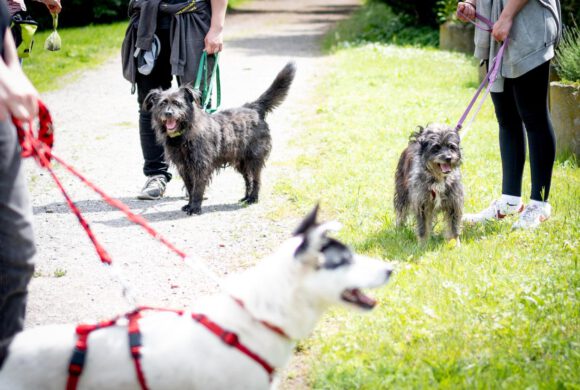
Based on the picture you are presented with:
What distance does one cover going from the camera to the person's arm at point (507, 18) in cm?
477

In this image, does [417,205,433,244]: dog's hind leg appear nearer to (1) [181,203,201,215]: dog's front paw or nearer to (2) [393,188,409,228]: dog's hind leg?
(2) [393,188,409,228]: dog's hind leg

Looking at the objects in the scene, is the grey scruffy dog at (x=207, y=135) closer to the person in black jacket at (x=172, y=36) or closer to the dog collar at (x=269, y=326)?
the person in black jacket at (x=172, y=36)

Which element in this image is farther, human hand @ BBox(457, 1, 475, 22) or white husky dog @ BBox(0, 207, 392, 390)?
human hand @ BBox(457, 1, 475, 22)

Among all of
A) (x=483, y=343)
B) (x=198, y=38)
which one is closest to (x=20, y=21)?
(x=198, y=38)

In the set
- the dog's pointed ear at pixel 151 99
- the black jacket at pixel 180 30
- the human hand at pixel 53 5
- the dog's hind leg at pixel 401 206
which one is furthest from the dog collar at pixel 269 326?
the black jacket at pixel 180 30

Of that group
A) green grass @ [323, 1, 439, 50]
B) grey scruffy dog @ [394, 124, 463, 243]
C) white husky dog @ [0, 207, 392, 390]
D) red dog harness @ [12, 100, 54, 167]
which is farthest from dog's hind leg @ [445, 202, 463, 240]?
green grass @ [323, 1, 439, 50]

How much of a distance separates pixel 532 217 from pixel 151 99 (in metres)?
3.25

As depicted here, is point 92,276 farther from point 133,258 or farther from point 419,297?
point 419,297

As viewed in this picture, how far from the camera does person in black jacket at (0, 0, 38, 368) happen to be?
225 centimetres

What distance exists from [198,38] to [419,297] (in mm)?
3139

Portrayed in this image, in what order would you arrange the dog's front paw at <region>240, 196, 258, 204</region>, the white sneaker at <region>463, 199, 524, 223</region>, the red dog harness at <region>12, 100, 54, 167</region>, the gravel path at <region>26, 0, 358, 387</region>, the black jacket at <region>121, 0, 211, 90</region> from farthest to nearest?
the dog's front paw at <region>240, 196, 258, 204</region> < the black jacket at <region>121, 0, 211, 90</region> < the white sneaker at <region>463, 199, 524, 223</region> < the gravel path at <region>26, 0, 358, 387</region> < the red dog harness at <region>12, 100, 54, 167</region>

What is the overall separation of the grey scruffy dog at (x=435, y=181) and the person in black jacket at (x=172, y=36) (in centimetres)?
204

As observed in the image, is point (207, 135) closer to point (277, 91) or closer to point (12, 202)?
point (277, 91)

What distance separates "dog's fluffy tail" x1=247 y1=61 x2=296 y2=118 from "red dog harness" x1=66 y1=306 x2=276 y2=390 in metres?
4.25
